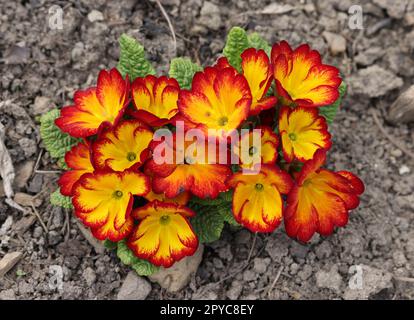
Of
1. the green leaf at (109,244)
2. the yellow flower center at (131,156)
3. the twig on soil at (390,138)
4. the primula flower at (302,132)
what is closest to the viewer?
the primula flower at (302,132)

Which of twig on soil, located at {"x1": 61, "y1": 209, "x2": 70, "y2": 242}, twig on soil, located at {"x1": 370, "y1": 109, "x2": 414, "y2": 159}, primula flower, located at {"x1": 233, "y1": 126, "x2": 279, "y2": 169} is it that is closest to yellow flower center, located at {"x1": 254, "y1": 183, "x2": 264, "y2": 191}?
primula flower, located at {"x1": 233, "y1": 126, "x2": 279, "y2": 169}

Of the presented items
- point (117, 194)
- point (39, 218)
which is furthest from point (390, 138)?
point (39, 218)

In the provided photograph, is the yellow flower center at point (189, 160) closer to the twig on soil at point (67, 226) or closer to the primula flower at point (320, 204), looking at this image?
the primula flower at point (320, 204)

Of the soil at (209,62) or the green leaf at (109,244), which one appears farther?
the soil at (209,62)

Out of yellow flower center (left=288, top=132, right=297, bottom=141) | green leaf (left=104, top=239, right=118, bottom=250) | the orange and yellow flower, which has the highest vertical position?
yellow flower center (left=288, top=132, right=297, bottom=141)

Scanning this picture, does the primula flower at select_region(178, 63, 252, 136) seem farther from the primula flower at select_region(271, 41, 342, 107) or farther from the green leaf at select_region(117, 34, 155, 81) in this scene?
the green leaf at select_region(117, 34, 155, 81)

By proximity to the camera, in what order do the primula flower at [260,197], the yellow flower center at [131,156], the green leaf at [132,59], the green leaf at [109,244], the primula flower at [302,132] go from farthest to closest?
the green leaf at [132,59] → the green leaf at [109,244] → the yellow flower center at [131,156] → the primula flower at [302,132] → the primula flower at [260,197]

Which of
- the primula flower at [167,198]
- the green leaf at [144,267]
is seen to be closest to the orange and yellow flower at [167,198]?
the primula flower at [167,198]

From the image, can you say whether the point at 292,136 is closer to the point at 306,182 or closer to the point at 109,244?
the point at 306,182
